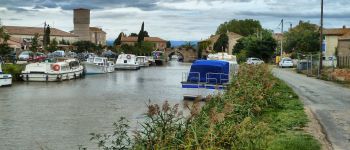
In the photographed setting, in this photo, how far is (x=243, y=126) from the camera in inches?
413

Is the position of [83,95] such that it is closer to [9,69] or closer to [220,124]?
[9,69]

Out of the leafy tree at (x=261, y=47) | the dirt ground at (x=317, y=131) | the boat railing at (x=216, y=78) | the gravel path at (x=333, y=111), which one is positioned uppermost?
the leafy tree at (x=261, y=47)

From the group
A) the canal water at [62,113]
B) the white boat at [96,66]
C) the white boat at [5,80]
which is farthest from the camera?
the white boat at [96,66]

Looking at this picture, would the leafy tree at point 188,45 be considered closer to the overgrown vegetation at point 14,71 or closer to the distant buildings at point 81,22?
the distant buildings at point 81,22

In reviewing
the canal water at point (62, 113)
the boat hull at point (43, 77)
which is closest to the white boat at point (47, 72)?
the boat hull at point (43, 77)

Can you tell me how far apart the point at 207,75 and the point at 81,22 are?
14649 centimetres

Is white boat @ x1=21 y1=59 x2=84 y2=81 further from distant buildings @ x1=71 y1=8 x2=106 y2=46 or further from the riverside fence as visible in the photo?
distant buildings @ x1=71 y1=8 x2=106 y2=46

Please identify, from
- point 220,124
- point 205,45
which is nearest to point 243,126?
point 220,124

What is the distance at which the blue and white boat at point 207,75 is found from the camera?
3416 cm

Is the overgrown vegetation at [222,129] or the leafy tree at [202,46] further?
the leafy tree at [202,46]

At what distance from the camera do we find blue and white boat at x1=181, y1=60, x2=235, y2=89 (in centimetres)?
3416

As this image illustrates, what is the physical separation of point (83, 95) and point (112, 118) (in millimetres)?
14458

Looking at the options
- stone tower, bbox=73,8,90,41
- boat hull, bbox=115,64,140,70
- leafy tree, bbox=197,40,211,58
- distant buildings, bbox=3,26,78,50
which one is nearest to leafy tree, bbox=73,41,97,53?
distant buildings, bbox=3,26,78,50

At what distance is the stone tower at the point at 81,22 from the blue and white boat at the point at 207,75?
464 ft
